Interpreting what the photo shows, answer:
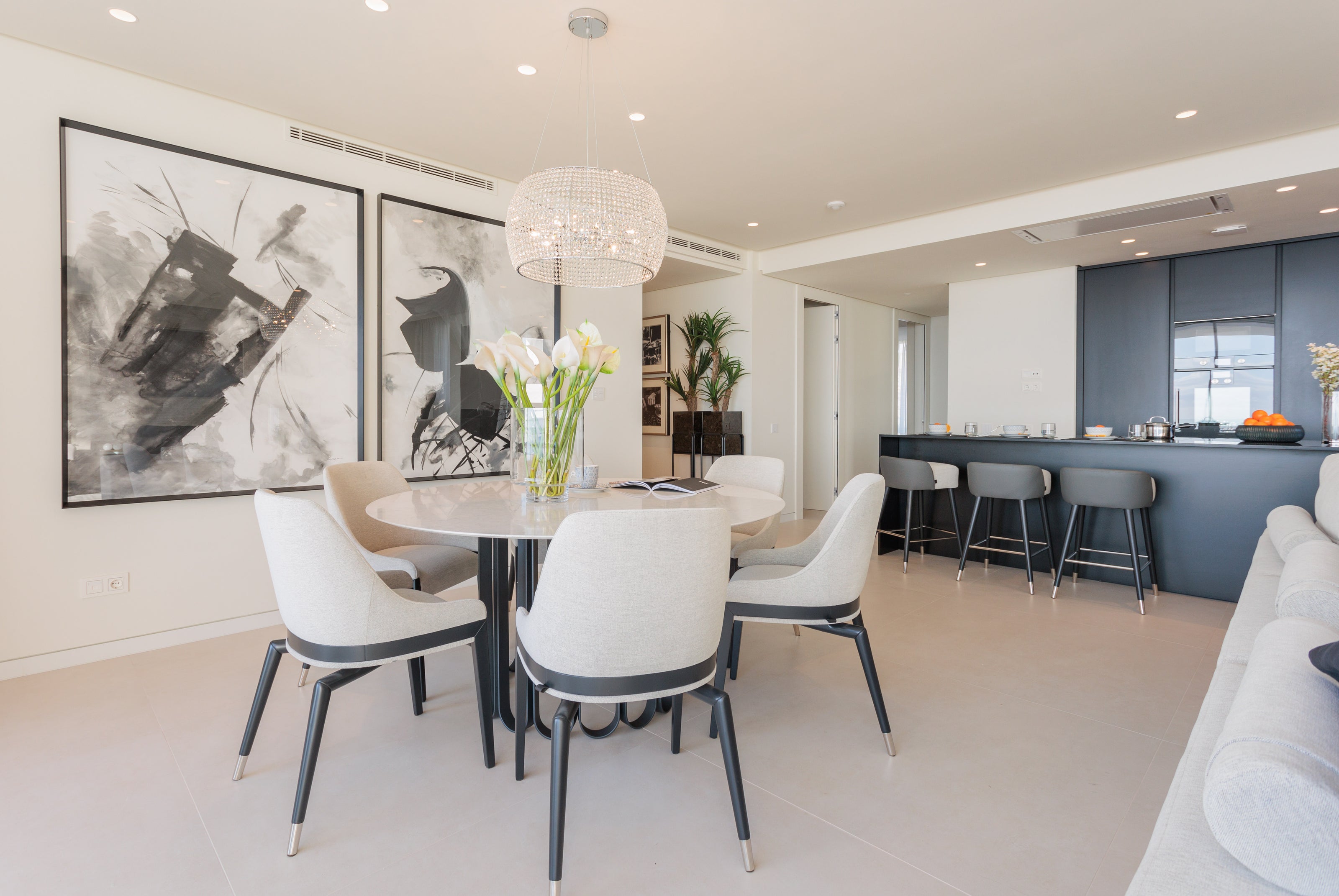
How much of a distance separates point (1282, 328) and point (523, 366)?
6.10 meters

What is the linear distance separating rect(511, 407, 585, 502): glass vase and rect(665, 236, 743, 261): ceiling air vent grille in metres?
3.42

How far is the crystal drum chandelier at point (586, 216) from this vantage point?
2.59 metres

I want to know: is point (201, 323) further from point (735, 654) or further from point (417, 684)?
point (735, 654)

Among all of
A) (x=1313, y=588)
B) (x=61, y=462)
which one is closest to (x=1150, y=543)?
(x=1313, y=588)

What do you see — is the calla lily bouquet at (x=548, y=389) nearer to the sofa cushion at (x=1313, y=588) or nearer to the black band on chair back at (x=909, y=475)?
the sofa cushion at (x=1313, y=588)

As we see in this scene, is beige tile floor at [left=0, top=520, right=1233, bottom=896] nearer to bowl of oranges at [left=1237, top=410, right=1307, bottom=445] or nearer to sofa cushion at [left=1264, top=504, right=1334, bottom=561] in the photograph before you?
sofa cushion at [left=1264, top=504, right=1334, bottom=561]

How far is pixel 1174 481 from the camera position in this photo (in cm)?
411

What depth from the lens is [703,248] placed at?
5863mm

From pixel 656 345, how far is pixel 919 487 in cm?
345

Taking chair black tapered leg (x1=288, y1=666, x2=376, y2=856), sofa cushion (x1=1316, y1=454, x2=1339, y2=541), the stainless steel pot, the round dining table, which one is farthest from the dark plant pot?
chair black tapered leg (x1=288, y1=666, x2=376, y2=856)

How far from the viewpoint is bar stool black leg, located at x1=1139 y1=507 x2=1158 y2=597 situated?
13.5 feet

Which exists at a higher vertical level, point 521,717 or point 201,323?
point 201,323

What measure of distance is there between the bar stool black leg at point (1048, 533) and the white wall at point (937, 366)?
4772 millimetres

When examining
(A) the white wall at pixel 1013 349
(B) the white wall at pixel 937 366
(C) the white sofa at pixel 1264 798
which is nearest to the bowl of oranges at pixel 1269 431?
(A) the white wall at pixel 1013 349
